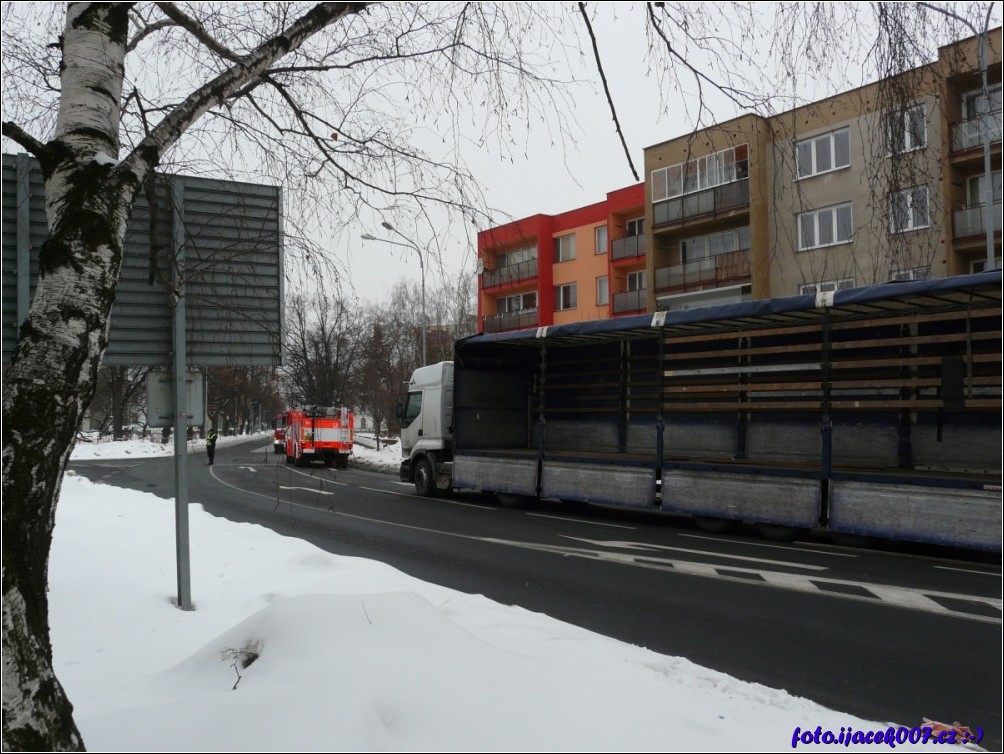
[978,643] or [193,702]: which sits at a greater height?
[193,702]

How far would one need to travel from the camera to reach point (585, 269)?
4228 cm

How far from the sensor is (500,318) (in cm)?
4231

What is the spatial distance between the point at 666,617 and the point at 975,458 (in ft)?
22.7

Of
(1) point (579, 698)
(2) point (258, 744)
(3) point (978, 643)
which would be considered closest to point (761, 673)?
(3) point (978, 643)

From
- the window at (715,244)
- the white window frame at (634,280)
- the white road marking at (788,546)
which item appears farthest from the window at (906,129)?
the white window frame at (634,280)

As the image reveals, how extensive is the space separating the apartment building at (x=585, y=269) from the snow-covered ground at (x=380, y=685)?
30530 mm

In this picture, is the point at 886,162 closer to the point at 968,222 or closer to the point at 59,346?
the point at 59,346

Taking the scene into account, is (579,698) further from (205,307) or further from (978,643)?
(978,643)

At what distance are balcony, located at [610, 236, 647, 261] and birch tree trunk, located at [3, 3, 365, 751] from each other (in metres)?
35.0

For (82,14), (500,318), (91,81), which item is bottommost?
(91,81)

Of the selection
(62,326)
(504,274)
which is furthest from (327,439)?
(62,326)

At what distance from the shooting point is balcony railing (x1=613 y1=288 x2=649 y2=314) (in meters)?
36.6

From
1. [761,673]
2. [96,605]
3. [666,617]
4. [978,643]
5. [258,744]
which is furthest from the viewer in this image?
[666,617]

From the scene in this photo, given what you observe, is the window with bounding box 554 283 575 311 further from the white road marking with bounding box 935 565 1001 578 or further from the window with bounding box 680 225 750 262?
the white road marking with bounding box 935 565 1001 578
